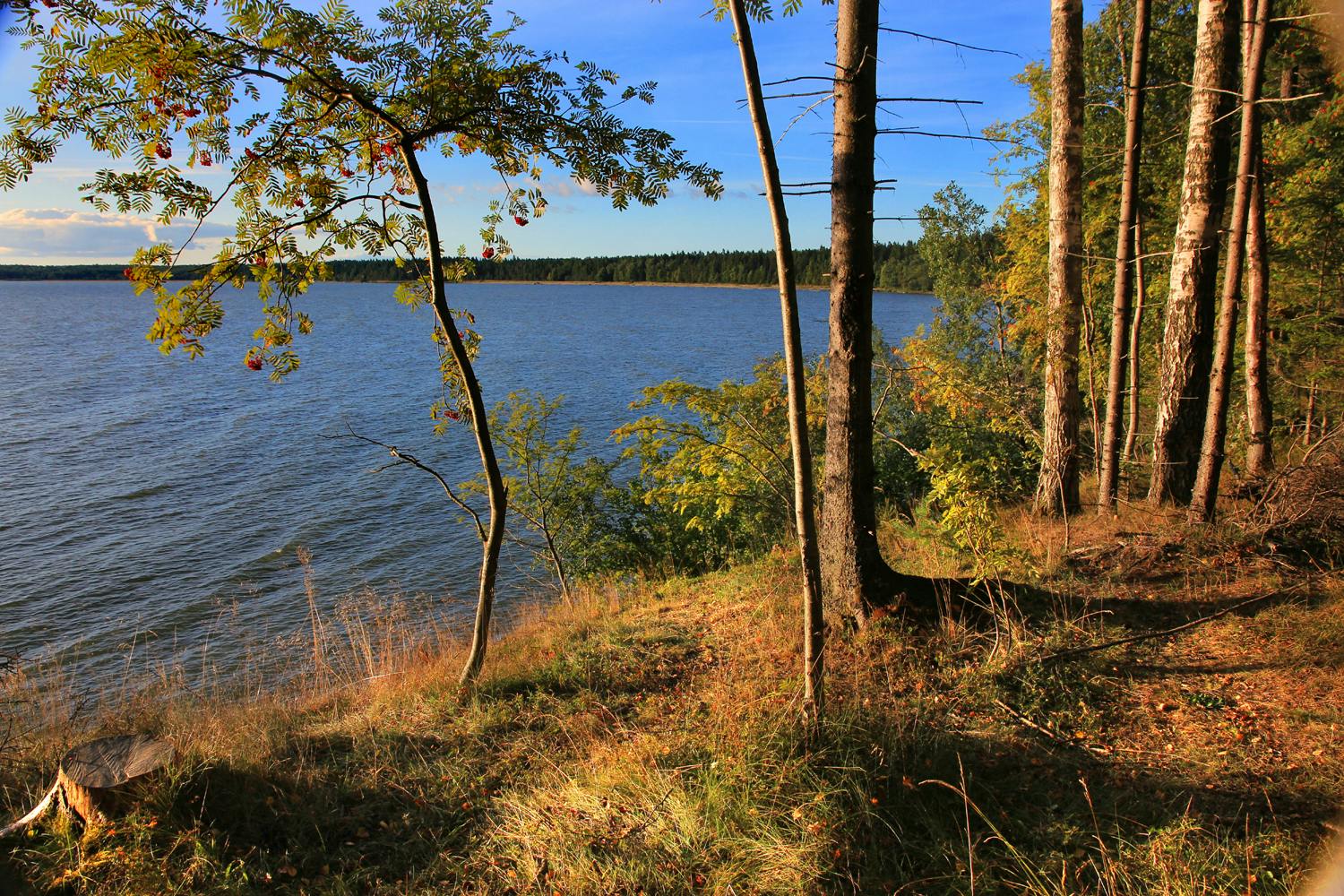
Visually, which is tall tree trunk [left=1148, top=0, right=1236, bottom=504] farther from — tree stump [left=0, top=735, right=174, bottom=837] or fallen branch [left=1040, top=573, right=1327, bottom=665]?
tree stump [left=0, top=735, right=174, bottom=837]

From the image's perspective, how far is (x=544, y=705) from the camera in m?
5.12

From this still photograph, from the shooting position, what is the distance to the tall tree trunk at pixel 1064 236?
7.62 metres

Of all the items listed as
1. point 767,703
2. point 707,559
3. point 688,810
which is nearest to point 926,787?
point 767,703

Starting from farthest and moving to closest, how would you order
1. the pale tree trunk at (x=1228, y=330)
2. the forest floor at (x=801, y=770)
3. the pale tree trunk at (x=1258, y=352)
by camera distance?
1. the pale tree trunk at (x=1258, y=352)
2. the pale tree trunk at (x=1228, y=330)
3. the forest floor at (x=801, y=770)

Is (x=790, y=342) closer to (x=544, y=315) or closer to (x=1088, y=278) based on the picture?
(x=1088, y=278)

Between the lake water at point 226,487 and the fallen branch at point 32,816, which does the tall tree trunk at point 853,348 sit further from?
the fallen branch at point 32,816

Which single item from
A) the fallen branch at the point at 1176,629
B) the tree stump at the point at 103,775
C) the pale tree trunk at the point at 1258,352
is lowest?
the fallen branch at the point at 1176,629

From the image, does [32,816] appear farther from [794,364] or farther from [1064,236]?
[1064,236]

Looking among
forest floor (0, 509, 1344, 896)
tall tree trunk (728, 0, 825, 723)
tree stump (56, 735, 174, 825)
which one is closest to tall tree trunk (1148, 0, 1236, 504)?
forest floor (0, 509, 1344, 896)

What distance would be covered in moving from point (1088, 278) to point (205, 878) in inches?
606

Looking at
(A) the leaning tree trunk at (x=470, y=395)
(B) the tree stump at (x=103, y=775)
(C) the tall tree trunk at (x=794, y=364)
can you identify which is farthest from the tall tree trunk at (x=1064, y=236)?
(B) the tree stump at (x=103, y=775)

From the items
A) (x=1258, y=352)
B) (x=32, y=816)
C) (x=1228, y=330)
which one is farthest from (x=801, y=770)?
(x=1258, y=352)

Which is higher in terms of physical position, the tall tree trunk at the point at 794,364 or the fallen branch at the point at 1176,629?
the tall tree trunk at the point at 794,364

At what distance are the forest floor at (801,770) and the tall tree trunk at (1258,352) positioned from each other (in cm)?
296
